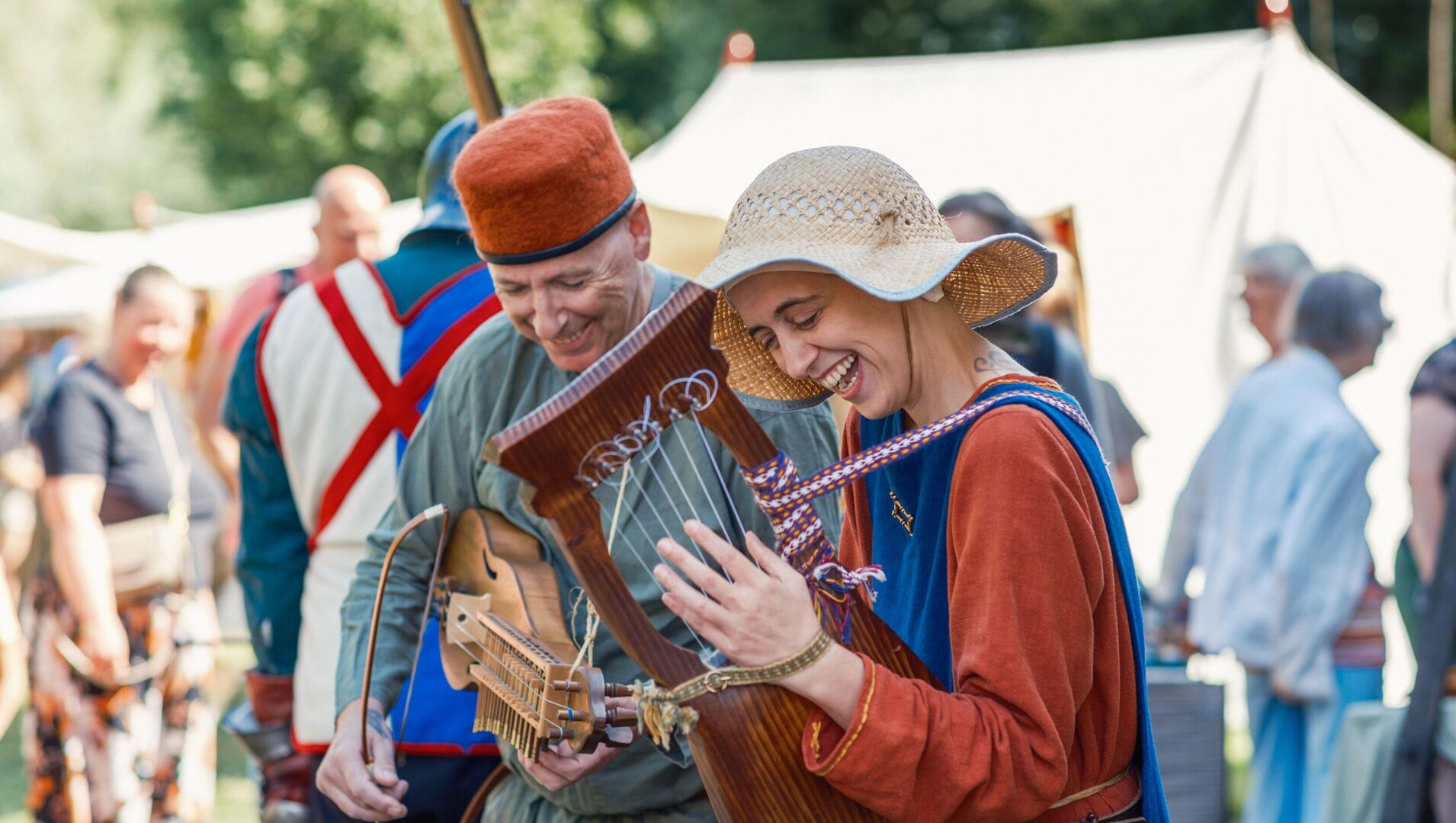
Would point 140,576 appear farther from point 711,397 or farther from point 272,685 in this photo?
point 711,397

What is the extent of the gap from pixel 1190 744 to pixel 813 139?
4.26 meters

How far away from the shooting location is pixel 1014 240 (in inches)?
73.4

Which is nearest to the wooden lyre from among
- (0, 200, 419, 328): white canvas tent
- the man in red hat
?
the man in red hat

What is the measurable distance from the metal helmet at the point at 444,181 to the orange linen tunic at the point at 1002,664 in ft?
6.26

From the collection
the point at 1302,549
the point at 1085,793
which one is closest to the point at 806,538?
the point at 1085,793

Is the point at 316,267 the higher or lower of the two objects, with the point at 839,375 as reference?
lower

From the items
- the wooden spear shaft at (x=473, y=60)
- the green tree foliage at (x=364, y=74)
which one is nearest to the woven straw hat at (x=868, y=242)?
the wooden spear shaft at (x=473, y=60)

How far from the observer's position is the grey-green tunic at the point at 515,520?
2.27 meters

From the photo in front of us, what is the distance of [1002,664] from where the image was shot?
159 centimetres

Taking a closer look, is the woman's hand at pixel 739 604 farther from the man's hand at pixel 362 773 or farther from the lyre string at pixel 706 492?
the man's hand at pixel 362 773

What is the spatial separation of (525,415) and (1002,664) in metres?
1.01

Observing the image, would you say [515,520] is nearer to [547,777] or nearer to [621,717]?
[547,777]

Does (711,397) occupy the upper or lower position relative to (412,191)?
upper

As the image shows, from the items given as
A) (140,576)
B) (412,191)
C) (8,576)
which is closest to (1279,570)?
(140,576)
